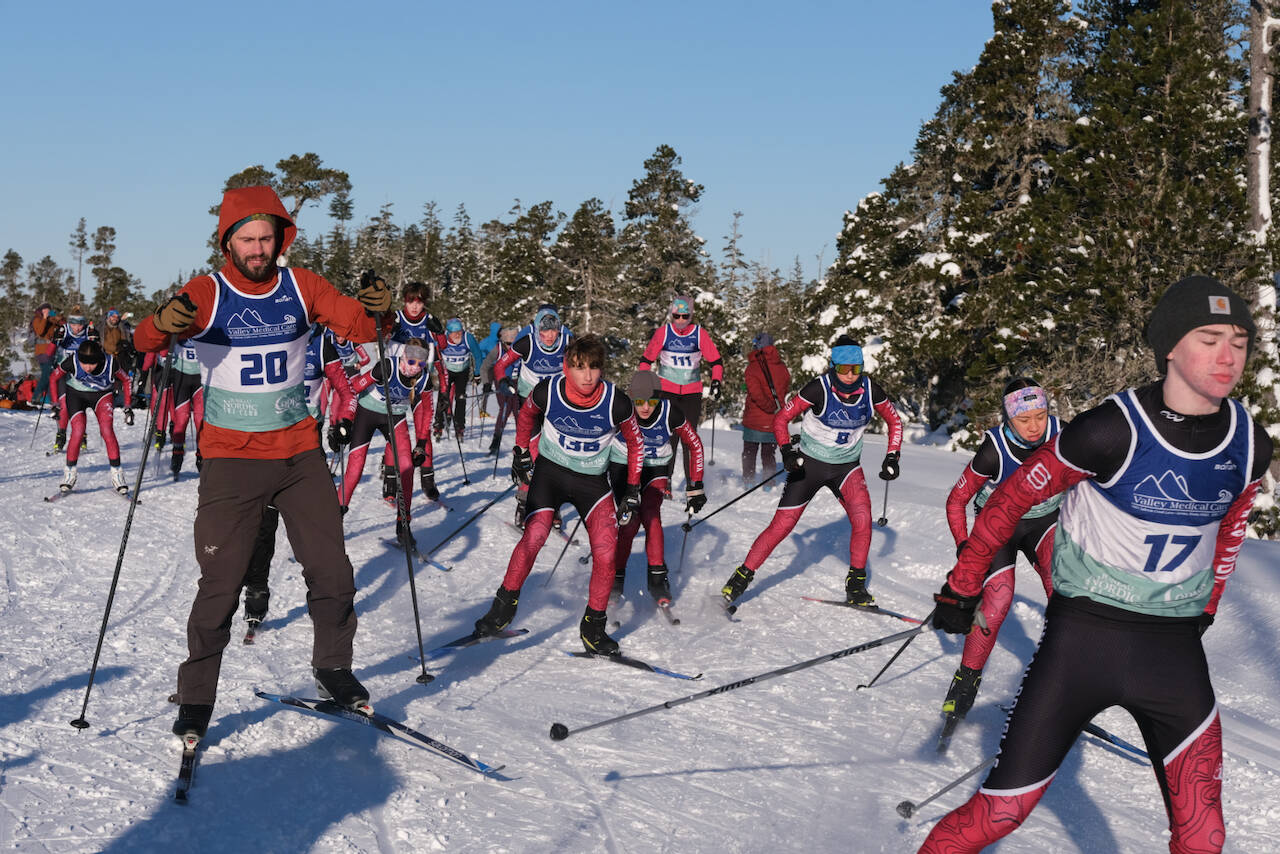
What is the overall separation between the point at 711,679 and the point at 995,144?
2383 centimetres

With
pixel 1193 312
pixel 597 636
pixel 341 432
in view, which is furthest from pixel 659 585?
pixel 1193 312

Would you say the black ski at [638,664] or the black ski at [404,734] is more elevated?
the black ski at [404,734]

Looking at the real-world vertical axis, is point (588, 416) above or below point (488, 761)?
above

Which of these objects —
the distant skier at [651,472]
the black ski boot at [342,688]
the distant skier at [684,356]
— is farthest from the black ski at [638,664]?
the distant skier at [684,356]

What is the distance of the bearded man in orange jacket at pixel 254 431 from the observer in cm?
441

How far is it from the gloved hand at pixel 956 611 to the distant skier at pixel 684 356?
30.8ft

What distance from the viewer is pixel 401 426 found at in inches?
461

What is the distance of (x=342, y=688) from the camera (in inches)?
187

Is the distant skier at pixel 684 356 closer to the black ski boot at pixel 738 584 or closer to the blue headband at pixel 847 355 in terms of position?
the blue headband at pixel 847 355

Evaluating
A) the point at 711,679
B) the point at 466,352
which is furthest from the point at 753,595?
the point at 466,352

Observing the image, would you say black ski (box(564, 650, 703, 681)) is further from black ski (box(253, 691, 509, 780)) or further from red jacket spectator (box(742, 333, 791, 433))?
red jacket spectator (box(742, 333, 791, 433))

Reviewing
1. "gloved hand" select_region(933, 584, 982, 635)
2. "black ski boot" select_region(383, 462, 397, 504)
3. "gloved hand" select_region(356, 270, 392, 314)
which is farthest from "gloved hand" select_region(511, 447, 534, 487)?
"gloved hand" select_region(933, 584, 982, 635)

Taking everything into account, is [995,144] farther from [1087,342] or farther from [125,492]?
[125,492]

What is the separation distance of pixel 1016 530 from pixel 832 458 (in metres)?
2.71
